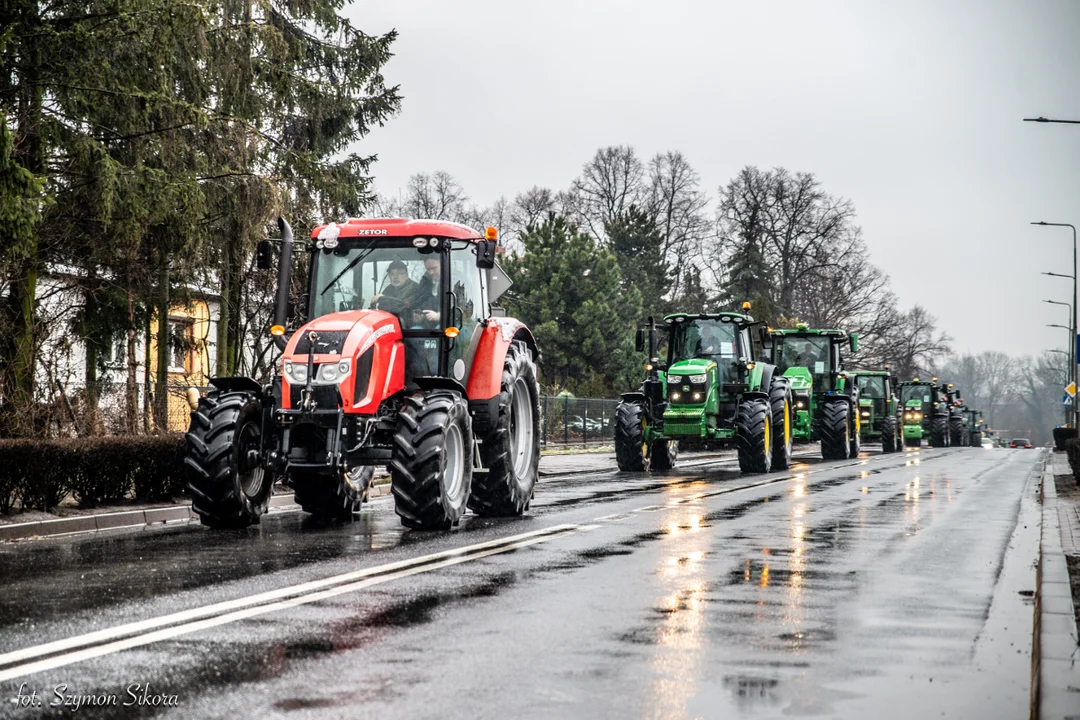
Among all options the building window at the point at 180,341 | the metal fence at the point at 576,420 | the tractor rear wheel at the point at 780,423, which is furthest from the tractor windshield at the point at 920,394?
the building window at the point at 180,341

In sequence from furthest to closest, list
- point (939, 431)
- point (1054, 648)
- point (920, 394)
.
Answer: point (939, 431), point (920, 394), point (1054, 648)

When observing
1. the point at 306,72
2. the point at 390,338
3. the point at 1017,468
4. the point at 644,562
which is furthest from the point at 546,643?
the point at 1017,468

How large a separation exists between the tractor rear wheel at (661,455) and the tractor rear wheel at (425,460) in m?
15.5

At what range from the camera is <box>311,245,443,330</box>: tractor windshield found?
44.4 feet

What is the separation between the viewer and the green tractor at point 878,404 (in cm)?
4441

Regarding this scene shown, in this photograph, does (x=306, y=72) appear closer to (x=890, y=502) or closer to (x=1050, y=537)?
(x=890, y=502)

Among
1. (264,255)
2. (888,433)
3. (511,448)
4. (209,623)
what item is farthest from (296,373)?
(888,433)

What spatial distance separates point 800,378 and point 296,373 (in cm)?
2353

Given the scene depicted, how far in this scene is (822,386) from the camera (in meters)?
35.4

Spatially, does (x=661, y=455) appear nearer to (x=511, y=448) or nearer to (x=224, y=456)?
(x=511, y=448)

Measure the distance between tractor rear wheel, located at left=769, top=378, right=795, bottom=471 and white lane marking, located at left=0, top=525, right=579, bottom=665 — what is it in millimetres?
16211

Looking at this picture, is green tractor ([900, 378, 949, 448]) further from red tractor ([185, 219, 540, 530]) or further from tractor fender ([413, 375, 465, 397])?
tractor fender ([413, 375, 465, 397])

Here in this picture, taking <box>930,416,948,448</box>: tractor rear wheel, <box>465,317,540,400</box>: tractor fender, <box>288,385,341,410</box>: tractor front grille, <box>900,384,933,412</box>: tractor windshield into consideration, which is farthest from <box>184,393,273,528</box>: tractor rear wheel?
<box>930,416,948,448</box>: tractor rear wheel

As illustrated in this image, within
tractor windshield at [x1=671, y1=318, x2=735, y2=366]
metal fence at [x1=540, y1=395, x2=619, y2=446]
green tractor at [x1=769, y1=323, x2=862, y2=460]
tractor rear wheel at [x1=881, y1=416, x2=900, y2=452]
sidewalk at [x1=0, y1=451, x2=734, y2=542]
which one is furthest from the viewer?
tractor rear wheel at [x1=881, y1=416, x2=900, y2=452]
